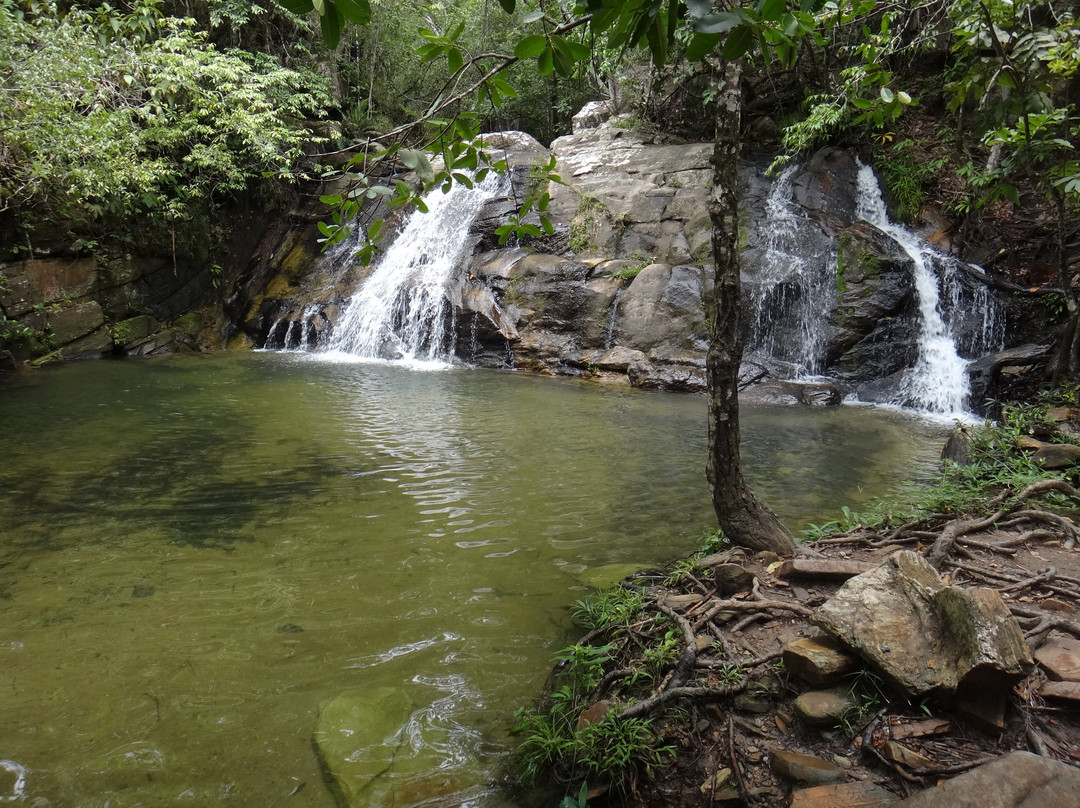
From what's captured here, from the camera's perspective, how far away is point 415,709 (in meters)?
2.72

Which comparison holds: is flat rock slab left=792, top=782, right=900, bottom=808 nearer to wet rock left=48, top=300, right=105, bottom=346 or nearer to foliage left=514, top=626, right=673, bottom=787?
foliage left=514, top=626, right=673, bottom=787

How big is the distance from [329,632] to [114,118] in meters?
9.78

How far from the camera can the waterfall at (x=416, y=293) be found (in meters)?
13.9

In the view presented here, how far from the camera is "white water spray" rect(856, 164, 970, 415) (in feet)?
31.8

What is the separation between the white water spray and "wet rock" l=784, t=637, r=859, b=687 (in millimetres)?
8878

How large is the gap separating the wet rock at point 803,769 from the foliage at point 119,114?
29.0 ft

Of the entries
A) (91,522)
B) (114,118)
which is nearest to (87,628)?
(91,522)

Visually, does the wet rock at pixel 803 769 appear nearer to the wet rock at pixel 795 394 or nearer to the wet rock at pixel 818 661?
the wet rock at pixel 818 661

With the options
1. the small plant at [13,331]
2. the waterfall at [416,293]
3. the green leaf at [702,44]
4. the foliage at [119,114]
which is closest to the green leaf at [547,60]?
the green leaf at [702,44]

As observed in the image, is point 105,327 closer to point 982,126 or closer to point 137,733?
point 137,733

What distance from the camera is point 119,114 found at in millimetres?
9438

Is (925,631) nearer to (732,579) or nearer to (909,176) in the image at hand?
(732,579)

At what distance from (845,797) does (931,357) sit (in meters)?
10.8

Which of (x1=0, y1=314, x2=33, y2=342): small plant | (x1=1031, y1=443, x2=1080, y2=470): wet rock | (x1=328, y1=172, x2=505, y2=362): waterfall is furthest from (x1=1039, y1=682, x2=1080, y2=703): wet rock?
(x1=0, y1=314, x2=33, y2=342): small plant
